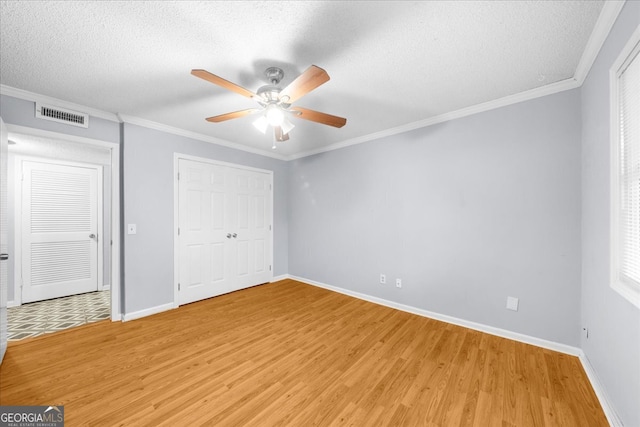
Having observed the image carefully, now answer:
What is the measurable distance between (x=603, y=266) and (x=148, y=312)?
171 inches

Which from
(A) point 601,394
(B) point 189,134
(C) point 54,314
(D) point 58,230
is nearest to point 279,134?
(B) point 189,134

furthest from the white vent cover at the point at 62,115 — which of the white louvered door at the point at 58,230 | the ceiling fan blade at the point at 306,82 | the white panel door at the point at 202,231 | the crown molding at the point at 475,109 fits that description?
the crown molding at the point at 475,109

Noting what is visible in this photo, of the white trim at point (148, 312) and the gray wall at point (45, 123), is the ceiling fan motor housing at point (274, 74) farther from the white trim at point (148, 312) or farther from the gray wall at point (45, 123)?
the white trim at point (148, 312)

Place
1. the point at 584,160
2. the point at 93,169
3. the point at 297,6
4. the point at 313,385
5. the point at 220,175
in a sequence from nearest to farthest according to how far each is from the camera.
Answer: the point at 297,6, the point at 313,385, the point at 584,160, the point at 220,175, the point at 93,169

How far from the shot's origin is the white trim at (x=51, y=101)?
2.16 meters

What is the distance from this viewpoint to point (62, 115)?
2.44 meters

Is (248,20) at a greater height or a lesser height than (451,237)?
greater

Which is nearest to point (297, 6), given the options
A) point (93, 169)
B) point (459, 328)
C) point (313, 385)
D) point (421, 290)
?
point (313, 385)

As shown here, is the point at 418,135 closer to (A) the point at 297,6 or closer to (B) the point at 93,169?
(A) the point at 297,6

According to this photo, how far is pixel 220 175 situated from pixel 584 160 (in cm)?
414

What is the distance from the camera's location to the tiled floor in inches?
101

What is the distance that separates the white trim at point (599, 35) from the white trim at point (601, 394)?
2.26 metres

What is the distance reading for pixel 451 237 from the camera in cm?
269

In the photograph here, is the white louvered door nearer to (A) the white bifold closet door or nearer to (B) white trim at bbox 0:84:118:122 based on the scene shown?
(B) white trim at bbox 0:84:118:122
